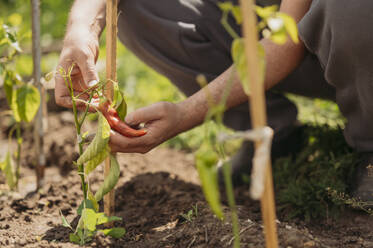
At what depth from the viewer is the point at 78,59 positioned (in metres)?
1.28

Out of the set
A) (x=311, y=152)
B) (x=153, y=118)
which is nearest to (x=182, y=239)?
(x=153, y=118)

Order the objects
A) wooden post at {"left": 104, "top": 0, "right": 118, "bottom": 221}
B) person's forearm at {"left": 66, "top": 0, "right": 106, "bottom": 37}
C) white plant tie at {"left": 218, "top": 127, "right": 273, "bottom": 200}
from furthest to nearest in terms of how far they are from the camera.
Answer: person's forearm at {"left": 66, "top": 0, "right": 106, "bottom": 37}, wooden post at {"left": 104, "top": 0, "right": 118, "bottom": 221}, white plant tie at {"left": 218, "top": 127, "right": 273, "bottom": 200}

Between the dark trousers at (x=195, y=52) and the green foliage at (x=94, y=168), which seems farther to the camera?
the dark trousers at (x=195, y=52)

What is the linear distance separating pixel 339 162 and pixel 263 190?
0.91m

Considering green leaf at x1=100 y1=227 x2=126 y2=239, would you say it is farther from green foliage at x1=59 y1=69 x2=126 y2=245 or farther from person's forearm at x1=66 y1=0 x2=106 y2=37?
person's forearm at x1=66 y1=0 x2=106 y2=37

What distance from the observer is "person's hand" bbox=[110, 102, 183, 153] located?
1217 mm

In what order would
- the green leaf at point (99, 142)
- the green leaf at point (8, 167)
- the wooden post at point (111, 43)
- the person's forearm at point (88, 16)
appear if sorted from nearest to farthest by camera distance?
the green leaf at point (99, 142) → the wooden post at point (111, 43) → the person's forearm at point (88, 16) → the green leaf at point (8, 167)

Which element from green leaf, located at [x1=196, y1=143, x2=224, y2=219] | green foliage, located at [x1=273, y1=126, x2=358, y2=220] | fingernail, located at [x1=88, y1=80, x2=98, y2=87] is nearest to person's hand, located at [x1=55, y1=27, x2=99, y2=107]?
fingernail, located at [x1=88, y1=80, x2=98, y2=87]

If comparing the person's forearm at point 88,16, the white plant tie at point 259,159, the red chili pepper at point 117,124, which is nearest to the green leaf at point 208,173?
the white plant tie at point 259,159

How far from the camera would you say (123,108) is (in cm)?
122

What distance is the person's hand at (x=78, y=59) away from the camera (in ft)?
4.18

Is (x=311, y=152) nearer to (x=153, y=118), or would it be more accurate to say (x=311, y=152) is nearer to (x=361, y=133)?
(x=361, y=133)

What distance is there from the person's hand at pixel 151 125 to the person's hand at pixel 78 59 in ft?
0.55

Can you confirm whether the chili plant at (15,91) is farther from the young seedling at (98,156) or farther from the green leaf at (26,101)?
the young seedling at (98,156)
